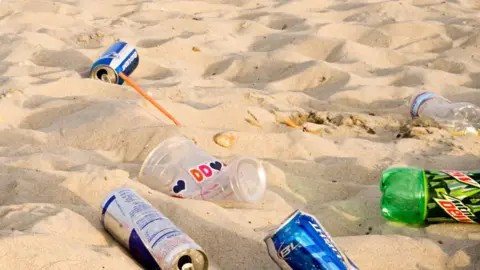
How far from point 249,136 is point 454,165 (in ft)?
2.66

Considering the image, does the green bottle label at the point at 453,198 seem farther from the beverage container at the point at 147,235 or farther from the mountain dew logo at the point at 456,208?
the beverage container at the point at 147,235

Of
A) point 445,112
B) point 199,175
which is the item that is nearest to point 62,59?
point 199,175

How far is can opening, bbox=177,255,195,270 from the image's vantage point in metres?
1.58

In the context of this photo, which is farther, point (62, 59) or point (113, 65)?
point (62, 59)

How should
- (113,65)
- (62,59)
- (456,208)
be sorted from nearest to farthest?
(456,208)
(113,65)
(62,59)

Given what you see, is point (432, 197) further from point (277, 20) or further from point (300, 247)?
point (277, 20)

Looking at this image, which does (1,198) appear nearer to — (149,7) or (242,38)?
(242,38)

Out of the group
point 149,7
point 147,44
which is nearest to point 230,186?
point 147,44

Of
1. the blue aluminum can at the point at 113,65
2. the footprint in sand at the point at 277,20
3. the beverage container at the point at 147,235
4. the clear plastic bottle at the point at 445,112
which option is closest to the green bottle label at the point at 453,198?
the beverage container at the point at 147,235

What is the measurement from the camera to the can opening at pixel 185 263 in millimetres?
1576

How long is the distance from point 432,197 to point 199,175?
2.46ft

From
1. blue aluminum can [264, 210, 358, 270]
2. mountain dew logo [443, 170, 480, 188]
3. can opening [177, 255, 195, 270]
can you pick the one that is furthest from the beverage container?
mountain dew logo [443, 170, 480, 188]

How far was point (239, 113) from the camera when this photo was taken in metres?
2.94

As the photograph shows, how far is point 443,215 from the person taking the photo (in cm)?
199
